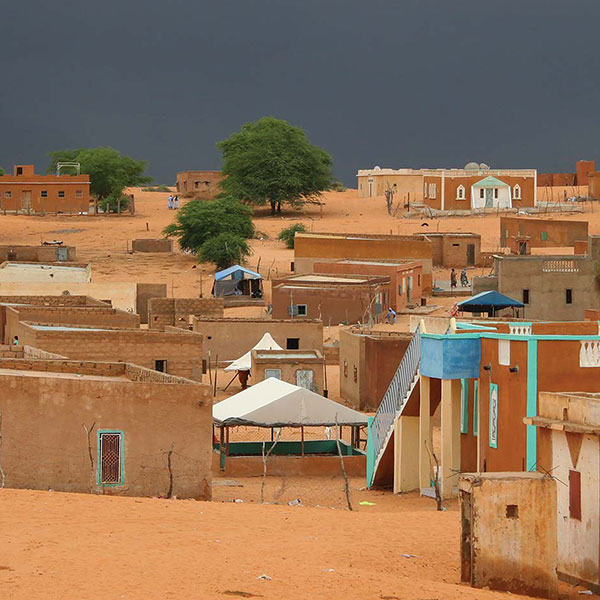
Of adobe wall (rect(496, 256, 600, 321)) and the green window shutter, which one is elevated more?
adobe wall (rect(496, 256, 600, 321))

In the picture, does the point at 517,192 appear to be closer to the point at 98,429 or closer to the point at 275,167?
the point at 275,167

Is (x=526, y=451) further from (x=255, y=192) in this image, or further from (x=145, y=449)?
(x=255, y=192)

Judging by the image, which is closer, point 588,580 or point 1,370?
point 588,580

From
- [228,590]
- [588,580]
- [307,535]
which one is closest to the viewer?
[228,590]

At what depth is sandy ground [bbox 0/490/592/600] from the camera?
45.1 feet

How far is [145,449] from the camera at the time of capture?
21484 mm

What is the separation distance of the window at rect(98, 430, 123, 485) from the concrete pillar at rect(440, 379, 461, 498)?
527 cm

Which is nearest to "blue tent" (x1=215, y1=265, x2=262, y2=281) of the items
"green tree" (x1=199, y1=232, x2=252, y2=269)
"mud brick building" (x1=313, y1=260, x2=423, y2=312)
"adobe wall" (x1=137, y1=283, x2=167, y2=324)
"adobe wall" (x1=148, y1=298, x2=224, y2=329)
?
"mud brick building" (x1=313, y1=260, x2=423, y2=312)

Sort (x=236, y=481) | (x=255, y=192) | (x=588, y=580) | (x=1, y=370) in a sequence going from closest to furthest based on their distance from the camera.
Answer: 1. (x=588, y=580)
2. (x=1, y=370)
3. (x=236, y=481)
4. (x=255, y=192)

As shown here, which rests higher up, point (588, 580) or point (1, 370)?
point (1, 370)

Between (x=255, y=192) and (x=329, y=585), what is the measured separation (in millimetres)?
84376

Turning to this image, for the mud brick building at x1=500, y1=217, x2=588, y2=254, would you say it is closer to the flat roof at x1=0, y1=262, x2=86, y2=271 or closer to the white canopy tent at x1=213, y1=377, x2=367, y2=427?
the flat roof at x1=0, y1=262, x2=86, y2=271

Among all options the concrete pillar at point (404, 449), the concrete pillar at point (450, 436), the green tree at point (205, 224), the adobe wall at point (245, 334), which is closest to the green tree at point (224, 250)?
the green tree at point (205, 224)

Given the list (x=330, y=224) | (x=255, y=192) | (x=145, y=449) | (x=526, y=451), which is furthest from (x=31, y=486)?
(x=255, y=192)
